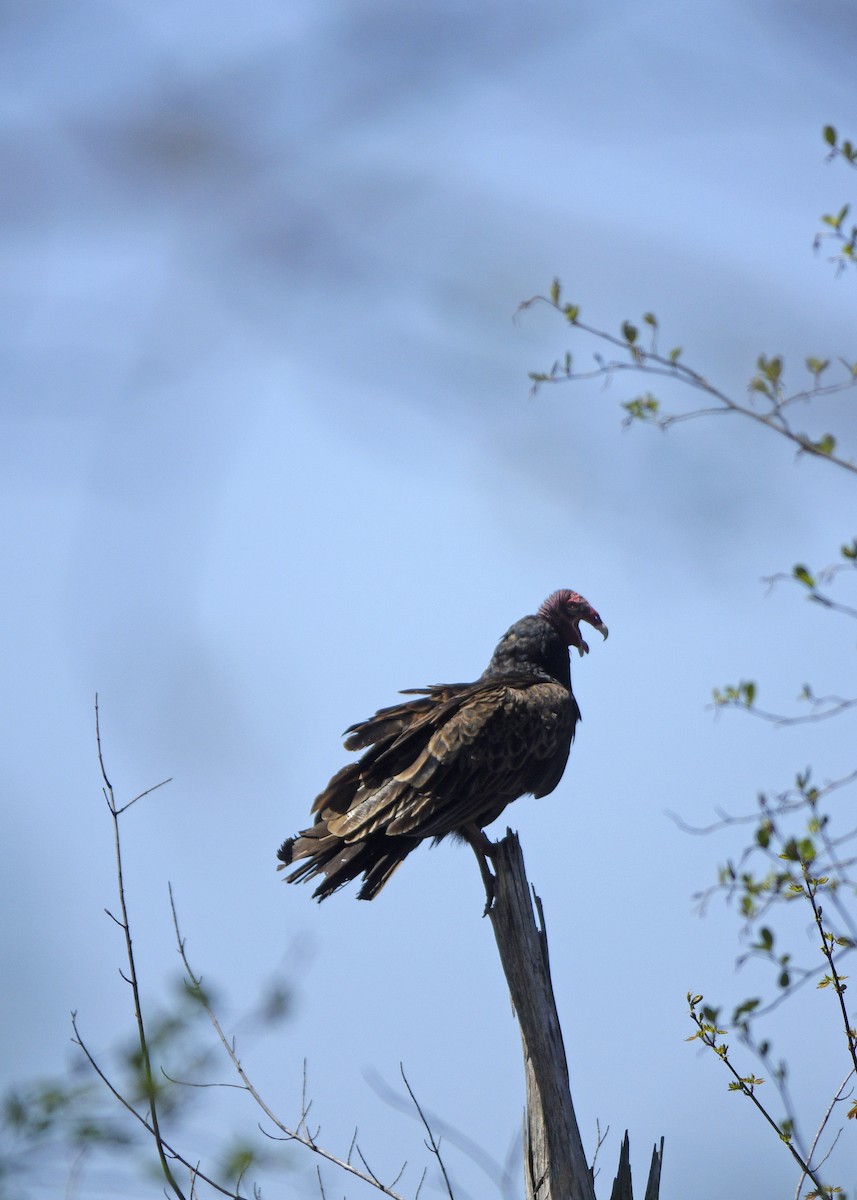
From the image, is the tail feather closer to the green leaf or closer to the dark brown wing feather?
the dark brown wing feather

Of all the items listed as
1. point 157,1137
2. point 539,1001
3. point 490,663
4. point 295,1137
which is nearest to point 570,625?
point 490,663

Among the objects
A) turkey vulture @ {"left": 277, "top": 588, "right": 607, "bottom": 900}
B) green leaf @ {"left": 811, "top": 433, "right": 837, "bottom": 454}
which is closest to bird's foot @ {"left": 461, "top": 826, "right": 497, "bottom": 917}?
turkey vulture @ {"left": 277, "top": 588, "right": 607, "bottom": 900}

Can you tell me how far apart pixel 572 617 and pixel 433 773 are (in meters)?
1.44

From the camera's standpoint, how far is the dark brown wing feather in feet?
13.9

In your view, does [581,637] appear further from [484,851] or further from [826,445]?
[826,445]

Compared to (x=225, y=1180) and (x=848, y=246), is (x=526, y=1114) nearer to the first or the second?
(x=225, y=1180)

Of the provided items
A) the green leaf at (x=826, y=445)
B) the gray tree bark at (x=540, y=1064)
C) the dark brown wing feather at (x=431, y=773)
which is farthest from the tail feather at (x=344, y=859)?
the green leaf at (x=826, y=445)

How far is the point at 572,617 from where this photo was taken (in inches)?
218

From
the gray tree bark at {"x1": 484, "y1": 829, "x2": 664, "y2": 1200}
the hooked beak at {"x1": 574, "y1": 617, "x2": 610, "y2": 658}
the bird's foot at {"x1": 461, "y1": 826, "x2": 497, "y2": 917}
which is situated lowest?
the gray tree bark at {"x1": 484, "y1": 829, "x2": 664, "y2": 1200}

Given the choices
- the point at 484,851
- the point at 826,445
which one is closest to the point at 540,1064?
the point at 484,851

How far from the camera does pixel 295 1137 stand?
3.67 m

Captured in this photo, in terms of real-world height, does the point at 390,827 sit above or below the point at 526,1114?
above

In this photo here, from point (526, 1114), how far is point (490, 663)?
7.79 ft

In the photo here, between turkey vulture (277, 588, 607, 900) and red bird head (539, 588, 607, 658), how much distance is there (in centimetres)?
40
